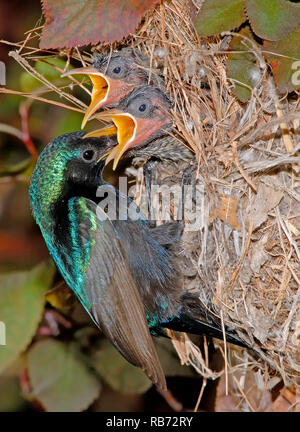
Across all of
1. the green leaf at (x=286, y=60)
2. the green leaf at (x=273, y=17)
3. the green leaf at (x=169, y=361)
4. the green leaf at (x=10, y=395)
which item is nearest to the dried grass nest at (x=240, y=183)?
the green leaf at (x=286, y=60)

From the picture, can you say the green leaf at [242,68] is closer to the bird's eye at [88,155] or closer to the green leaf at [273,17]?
the green leaf at [273,17]

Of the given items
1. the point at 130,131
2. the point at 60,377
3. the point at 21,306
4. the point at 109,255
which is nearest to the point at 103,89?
the point at 130,131

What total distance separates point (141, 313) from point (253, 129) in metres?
0.64

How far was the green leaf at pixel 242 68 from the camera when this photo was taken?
1.82m

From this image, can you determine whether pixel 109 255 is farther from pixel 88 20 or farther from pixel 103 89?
pixel 88 20

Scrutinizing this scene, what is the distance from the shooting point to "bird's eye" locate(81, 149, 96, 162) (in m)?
2.21

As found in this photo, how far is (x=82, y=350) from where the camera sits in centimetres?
245

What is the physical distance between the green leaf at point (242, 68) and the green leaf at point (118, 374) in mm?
1123

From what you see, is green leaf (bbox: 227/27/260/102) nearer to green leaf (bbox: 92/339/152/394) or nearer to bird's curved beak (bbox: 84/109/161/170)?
bird's curved beak (bbox: 84/109/161/170)

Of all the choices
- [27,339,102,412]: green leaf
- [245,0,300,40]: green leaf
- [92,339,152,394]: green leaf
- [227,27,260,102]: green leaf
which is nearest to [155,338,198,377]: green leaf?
[92,339,152,394]: green leaf

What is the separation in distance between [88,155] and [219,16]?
713 mm

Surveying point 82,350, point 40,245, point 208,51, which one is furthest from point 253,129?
point 82,350

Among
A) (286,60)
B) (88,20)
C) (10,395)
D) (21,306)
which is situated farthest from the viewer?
(10,395)

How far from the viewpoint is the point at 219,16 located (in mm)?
1693
